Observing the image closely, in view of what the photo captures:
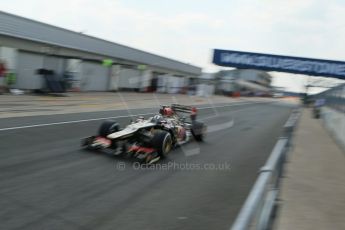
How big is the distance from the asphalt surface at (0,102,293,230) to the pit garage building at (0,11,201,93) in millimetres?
16656

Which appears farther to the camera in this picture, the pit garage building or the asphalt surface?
the pit garage building

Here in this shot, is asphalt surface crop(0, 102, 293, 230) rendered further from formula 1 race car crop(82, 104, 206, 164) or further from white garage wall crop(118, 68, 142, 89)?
white garage wall crop(118, 68, 142, 89)

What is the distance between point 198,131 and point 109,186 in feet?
19.6

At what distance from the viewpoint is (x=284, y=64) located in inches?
1645

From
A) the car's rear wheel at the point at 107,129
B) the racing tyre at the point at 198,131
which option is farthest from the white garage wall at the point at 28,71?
the car's rear wheel at the point at 107,129

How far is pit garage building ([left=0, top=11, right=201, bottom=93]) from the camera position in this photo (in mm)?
25828

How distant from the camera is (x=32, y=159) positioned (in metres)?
7.50

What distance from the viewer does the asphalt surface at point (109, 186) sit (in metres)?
4.96

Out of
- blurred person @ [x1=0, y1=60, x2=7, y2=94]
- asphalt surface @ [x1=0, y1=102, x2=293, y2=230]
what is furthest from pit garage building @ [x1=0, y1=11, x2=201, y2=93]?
asphalt surface @ [x1=0, y1=102, x2=293, y2=230]

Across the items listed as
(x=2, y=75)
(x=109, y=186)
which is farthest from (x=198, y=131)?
(x=2, y=75)

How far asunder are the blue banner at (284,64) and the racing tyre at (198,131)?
104 ft

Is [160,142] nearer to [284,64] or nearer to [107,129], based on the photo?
[107,129]

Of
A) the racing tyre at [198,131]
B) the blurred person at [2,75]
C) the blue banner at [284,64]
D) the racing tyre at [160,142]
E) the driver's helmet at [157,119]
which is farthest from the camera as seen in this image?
the blue banner at [284,64]

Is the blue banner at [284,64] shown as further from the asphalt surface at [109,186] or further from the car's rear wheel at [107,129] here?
the car's rear wheel at [107,129]
